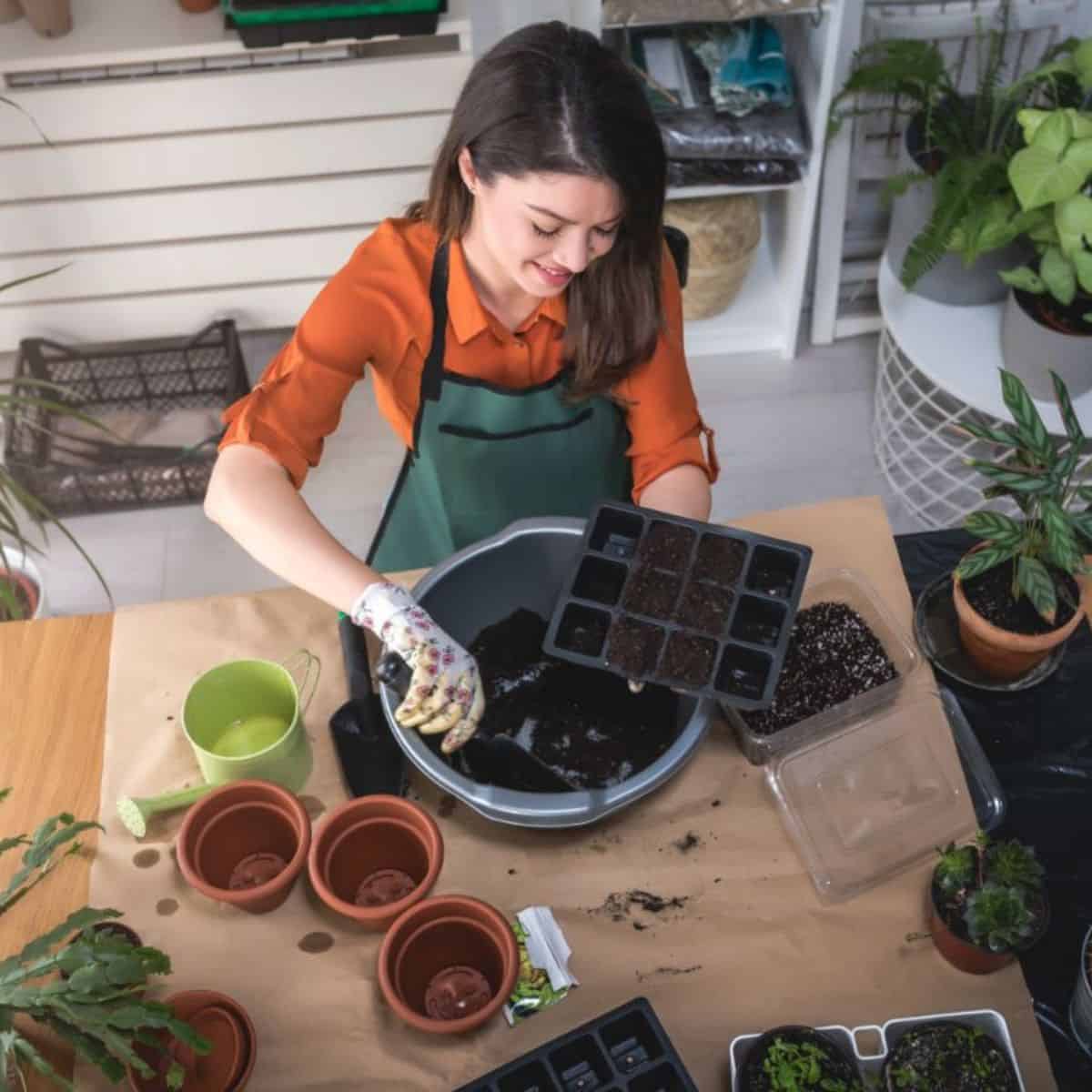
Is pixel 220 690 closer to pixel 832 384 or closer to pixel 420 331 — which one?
pixel 420 331

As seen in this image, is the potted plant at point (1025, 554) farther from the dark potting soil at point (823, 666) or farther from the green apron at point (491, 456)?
the green apron at point (491, 456)

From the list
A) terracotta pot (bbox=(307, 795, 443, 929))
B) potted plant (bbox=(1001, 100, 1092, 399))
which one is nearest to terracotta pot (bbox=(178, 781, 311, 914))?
terracotta pot (bbox=(307, 795, 443, 929))

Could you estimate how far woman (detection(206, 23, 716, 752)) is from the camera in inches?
47.7

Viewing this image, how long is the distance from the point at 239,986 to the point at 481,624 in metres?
0.46

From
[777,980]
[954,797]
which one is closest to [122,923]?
[777,980]

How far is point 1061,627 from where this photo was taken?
1.39 meters

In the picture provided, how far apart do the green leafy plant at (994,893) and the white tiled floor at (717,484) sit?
139 centimetres

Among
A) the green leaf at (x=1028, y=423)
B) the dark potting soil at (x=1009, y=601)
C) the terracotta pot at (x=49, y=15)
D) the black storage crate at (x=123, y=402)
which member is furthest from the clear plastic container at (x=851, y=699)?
the terracotta pot at (x=49, y=15)

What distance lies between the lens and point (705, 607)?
1253mm

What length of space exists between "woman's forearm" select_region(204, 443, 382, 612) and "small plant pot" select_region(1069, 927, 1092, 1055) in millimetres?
821

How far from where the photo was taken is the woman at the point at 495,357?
47.7 inches

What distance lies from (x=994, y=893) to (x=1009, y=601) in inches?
15.8

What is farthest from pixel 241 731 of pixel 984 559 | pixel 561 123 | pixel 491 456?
pixel 984 559

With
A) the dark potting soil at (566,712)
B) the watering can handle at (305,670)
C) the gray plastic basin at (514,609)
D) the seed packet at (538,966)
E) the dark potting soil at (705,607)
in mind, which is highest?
the dark potting soil at (705,607)
